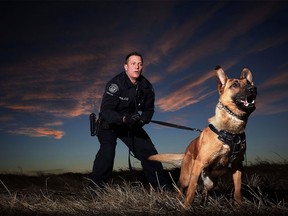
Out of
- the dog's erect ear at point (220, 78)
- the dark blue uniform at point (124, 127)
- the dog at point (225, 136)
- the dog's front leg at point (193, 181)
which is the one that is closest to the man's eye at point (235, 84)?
the dog at point (225, 136)

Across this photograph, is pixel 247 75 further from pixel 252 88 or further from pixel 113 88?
pixel 113 88

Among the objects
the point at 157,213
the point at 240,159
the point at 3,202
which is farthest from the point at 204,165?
the point at 3,202

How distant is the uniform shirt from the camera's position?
5.94 m

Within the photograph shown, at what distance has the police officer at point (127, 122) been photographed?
5.99 m

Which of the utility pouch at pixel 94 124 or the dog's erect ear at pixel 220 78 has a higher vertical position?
the dog's erect ear at pixel 220 78

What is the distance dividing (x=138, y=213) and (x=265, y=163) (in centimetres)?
631

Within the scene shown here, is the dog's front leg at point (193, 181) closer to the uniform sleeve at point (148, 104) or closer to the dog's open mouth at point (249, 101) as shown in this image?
the dog's open mouth at point (249, 101)

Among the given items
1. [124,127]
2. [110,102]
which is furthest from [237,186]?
[110,102]

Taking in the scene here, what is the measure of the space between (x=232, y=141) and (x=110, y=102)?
8.44 ft

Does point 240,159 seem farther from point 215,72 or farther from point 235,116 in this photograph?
point 215,72

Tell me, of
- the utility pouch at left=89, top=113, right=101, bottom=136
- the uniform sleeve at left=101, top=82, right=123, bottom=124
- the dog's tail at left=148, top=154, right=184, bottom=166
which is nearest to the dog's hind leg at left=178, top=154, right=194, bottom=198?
the dog's tail at left=148, top=154, right=184, bottom=166

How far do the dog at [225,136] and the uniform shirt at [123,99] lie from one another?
189 cm

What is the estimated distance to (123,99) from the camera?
611 cm

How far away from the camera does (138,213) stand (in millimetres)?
4086
